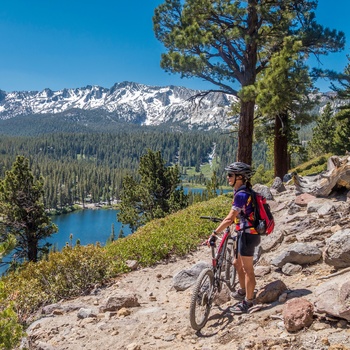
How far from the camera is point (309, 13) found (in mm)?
15750

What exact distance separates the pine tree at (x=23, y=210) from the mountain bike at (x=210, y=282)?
2351 cm

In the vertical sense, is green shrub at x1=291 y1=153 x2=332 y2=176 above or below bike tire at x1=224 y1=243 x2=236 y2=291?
above

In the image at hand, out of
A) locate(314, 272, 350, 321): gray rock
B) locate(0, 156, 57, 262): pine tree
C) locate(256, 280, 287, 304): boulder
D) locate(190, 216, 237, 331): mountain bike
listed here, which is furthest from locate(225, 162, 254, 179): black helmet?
locate(0, 156, 57, 262): pine tree

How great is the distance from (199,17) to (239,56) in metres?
2.59

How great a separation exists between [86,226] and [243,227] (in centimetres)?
11989

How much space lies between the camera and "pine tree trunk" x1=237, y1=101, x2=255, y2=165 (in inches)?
655

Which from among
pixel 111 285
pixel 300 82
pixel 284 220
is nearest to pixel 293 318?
pixel 111 285

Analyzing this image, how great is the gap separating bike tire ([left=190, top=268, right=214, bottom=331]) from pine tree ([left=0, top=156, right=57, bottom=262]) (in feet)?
78.2

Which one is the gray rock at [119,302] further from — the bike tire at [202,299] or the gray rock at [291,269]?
the gray rock at [291,269]

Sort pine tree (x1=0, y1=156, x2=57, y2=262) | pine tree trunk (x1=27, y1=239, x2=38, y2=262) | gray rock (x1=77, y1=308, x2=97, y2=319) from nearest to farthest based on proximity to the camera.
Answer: gray rock (x1=77, y1=308, x2=97, y2=319) < pine tree (x1=0, y1=156, x2=57, y2=262) < pine tree trunk (x1=27, y1=239, x2=38, y2=262)

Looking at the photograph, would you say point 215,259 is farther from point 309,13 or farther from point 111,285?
point 309,13

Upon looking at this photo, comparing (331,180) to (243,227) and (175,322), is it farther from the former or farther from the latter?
(175,322)

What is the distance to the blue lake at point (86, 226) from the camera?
98.1m

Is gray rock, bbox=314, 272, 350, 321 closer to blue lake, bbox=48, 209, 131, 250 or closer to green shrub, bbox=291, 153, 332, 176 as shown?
green shrub, bbox=291, 153, 332, 176
